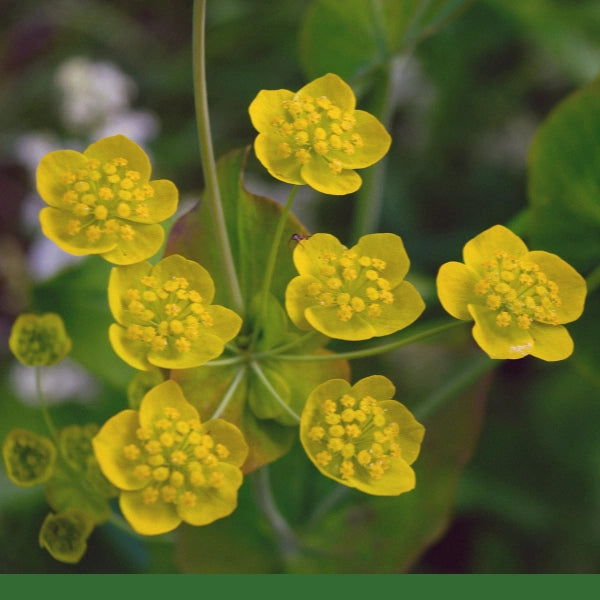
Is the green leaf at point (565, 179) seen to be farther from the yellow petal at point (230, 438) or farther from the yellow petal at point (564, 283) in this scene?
the yellow petal at point (230, 438)

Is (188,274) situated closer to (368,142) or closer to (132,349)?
(132,349)

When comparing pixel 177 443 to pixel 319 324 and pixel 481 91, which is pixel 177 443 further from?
pixel 481 91

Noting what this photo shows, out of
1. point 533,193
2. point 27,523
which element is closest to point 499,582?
point 533,193

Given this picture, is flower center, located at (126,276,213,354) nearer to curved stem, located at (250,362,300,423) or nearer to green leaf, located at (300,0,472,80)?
curved stem, located at (250,362,300,423)

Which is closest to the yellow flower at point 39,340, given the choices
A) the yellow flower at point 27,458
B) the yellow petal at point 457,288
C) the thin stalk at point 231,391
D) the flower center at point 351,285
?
the yellow flower at point 27,458

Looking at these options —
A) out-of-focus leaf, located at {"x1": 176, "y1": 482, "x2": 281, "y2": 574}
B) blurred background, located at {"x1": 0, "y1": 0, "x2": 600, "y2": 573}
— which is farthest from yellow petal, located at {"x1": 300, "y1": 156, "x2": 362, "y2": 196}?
blurred background, located at {"x1": 0, "y1": 0, "x2": 600, "y2": 573}
